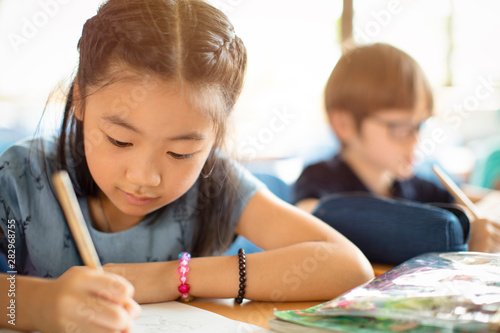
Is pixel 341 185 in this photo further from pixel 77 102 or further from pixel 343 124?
pixel 77 102

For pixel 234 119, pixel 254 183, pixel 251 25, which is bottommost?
pixel 254 183

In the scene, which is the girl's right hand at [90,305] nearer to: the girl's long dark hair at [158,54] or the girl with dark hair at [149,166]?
the girl with dark hair at [149,166]

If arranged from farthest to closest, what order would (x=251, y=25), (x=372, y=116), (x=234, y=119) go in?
(x=251, y=25), (x=372, y=116), (x=234, y=119)

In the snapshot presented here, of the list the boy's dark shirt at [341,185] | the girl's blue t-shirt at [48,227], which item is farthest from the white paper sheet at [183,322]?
the boy's dark shirt at [341,185]

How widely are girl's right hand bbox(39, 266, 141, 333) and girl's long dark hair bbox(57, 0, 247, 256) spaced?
29 cm

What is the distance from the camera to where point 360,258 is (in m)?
0.70

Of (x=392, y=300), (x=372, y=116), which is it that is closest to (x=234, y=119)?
(x=392, y=300)

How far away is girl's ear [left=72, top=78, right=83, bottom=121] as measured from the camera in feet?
2.28

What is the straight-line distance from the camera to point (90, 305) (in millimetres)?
448

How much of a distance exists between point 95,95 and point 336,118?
1.05 meters

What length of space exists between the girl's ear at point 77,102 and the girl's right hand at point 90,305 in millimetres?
305

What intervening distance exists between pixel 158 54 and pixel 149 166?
150 millimetres

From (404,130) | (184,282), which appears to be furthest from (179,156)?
(404,130)

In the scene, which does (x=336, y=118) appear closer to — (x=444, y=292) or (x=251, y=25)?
(x=251, y=25)
